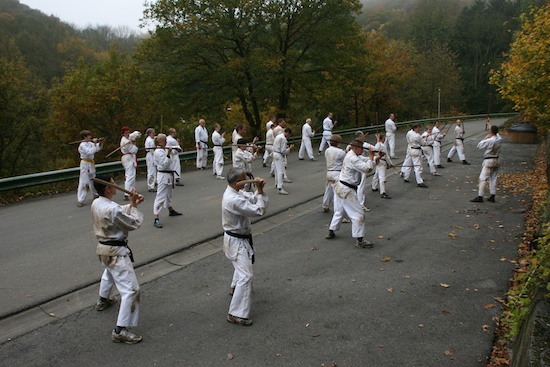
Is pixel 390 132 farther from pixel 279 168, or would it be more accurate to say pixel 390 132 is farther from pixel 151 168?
pixel 151 168

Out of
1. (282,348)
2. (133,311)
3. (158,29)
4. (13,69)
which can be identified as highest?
(158,29)

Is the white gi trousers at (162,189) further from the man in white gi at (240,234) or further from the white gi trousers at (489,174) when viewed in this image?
the white gi trousers at (489,174)

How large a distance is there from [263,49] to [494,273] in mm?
18632

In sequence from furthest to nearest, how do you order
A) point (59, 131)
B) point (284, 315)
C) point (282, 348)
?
1. point (59, 131)
2. point (284, 315)
3. point (282, 348)

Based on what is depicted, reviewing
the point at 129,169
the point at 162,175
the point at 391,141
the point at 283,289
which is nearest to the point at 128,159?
the point at 129,169

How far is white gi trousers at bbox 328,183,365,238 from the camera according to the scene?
8461 millimetres

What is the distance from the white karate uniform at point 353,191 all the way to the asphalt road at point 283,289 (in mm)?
498

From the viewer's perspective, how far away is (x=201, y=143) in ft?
57.0

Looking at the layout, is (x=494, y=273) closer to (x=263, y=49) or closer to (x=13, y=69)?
(x=263, y=49)

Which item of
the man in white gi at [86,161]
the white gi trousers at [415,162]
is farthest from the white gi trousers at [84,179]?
the white gi trousers at [415,162]

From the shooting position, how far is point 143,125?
26.9 meters

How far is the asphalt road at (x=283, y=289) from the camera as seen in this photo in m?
5.16

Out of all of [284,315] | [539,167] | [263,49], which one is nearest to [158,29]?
[263,49]

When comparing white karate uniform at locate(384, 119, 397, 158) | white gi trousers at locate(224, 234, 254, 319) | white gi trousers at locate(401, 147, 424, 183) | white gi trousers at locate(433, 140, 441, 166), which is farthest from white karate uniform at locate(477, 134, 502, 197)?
white gi trousers at locate(224, 234, 254, 319)
